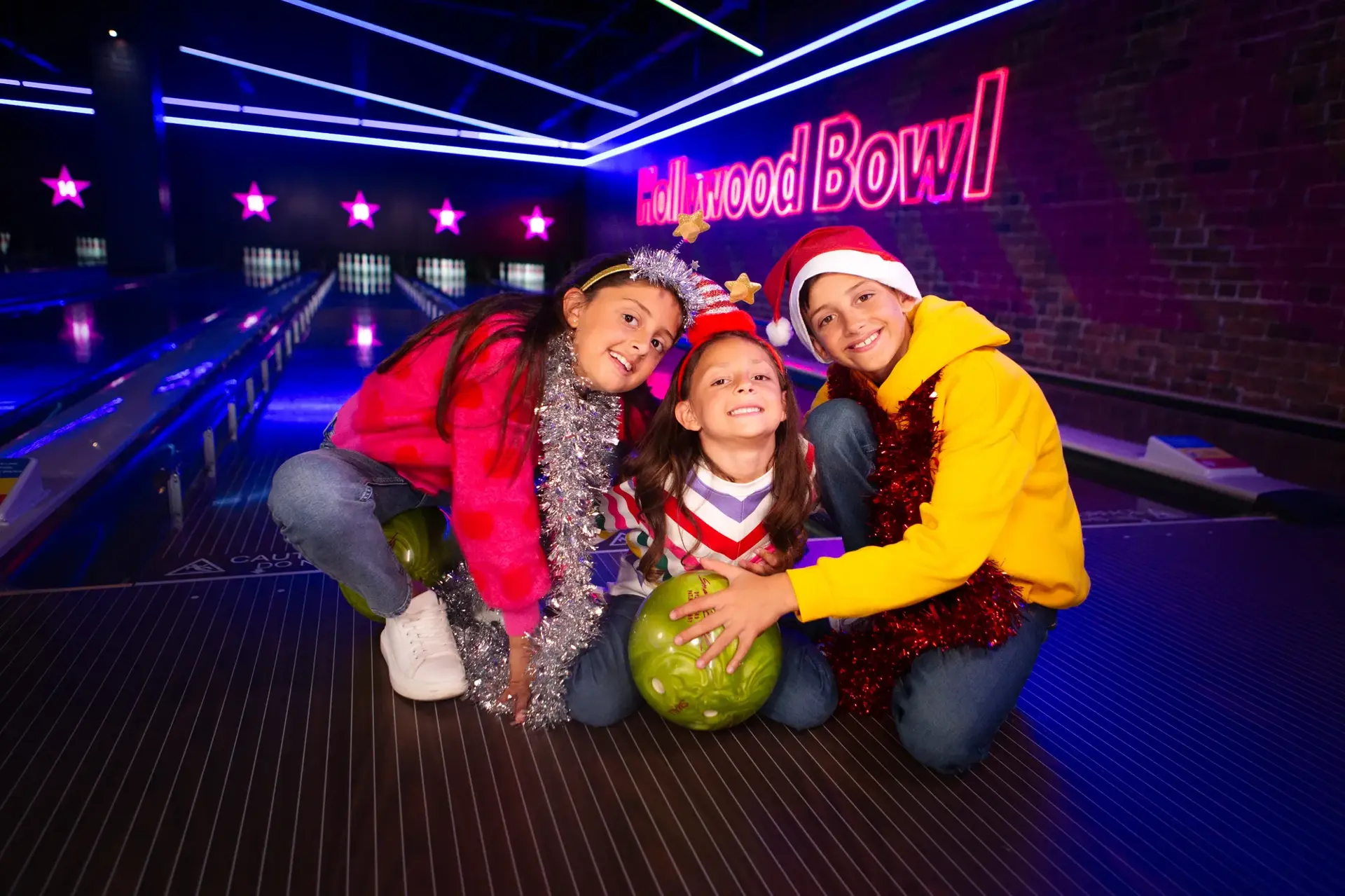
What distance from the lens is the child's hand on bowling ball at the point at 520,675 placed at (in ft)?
4.35

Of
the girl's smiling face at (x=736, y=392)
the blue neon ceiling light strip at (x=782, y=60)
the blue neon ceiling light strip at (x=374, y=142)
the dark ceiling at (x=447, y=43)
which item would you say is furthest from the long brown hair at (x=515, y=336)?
the blue neon ceiling light strip at (x=374, y=142)

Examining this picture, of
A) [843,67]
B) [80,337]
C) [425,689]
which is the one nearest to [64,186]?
[80,337]

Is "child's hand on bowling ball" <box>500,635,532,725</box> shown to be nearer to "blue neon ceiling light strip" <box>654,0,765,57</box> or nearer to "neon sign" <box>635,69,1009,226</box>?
"neon sign" <box>635,69,1009,226</box>

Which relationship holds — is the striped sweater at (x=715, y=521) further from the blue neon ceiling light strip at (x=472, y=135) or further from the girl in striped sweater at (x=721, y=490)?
the blue neon ceiling light strip at (x=472, y=135)

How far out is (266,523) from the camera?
225cm

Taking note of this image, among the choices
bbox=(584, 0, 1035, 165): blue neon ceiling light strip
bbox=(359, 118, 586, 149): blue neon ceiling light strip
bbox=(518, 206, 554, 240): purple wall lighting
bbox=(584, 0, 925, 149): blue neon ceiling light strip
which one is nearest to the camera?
bbox=(584, 0, 1035, 165): blue neon ceiling light strip

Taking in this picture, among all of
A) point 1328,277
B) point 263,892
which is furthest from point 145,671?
point 1328,277

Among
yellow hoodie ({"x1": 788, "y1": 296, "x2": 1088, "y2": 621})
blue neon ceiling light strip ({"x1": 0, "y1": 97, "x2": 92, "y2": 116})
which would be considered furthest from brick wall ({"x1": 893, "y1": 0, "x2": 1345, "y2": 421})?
blue neon ceiling light strip ({"x1": 0, "y1": 97, "x2": 92, "y2": 116})

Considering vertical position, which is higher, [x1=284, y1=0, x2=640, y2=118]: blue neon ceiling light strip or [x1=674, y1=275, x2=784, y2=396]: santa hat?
[x1=284, y1=0, x2=640, y2=118]: blue neon ceiling light strip

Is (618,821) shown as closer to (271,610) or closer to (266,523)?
(271,610)

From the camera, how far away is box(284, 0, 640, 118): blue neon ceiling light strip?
24.7ft

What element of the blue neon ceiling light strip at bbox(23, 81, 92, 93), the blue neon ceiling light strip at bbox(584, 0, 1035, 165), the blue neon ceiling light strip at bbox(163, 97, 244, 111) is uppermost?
the blue neon ceiling light strip at bbox(163, 97, 244, 111)

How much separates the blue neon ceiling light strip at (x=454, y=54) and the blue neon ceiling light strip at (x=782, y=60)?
671 mm

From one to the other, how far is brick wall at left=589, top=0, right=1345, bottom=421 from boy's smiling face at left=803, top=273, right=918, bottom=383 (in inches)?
99.5
